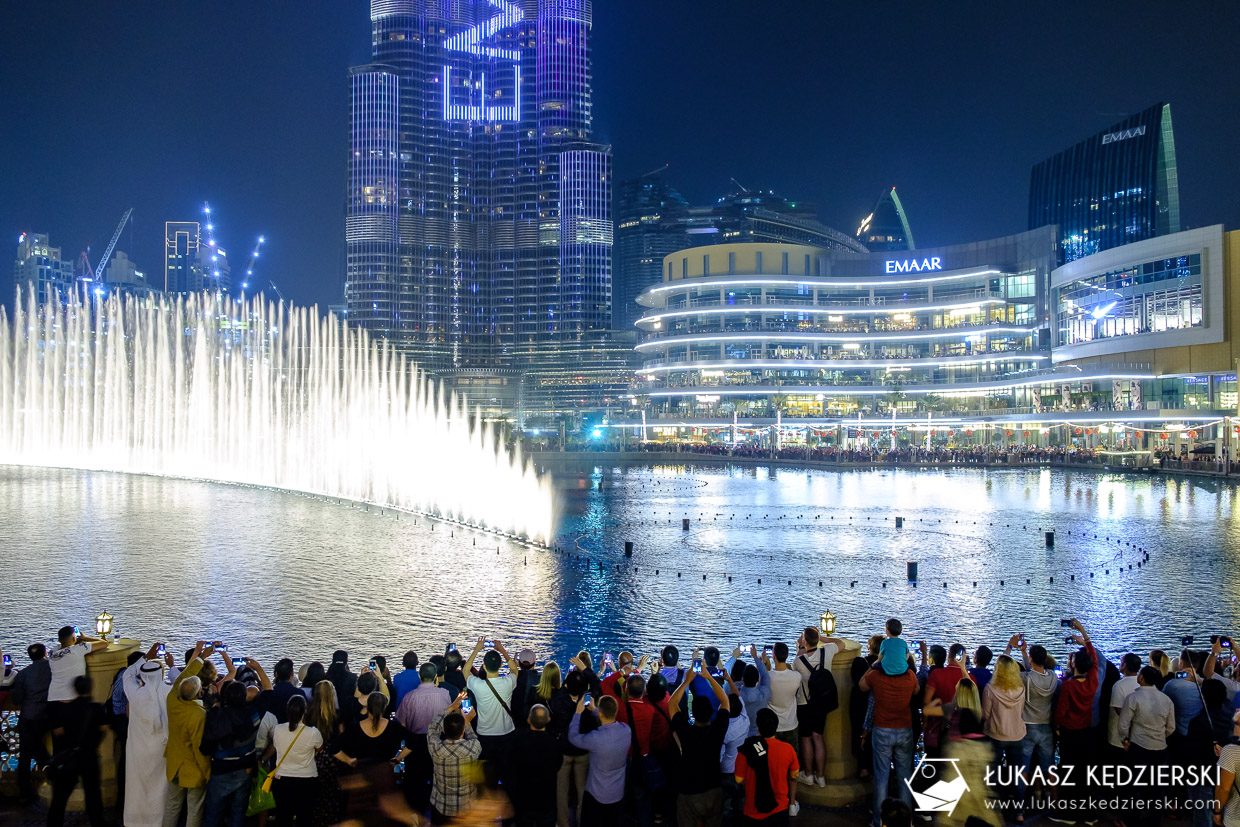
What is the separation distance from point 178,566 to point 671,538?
16559 mm

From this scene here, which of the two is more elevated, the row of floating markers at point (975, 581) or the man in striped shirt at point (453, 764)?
the man in striped shirt at point (453, 764)

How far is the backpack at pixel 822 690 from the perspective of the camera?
9.19 m

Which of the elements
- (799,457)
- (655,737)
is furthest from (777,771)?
(799,457)

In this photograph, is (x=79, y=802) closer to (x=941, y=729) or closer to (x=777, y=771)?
(x=777, y=771)

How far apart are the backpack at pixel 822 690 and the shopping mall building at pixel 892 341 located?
286ft

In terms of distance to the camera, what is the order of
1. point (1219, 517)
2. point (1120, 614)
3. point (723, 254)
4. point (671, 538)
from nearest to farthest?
point (1120, 614) < point (671, 538) < point (1219, 517) < point (723, 254)

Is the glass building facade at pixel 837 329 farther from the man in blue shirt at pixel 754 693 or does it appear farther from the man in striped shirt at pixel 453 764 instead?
the man in striped shirt at pixel 453 764

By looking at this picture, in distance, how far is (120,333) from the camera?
6512cm

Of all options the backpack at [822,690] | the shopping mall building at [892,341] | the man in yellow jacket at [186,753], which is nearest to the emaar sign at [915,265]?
the shopping mall building at [892,341]

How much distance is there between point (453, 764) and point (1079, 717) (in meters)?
6.06

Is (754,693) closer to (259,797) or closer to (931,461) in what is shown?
(259,797)

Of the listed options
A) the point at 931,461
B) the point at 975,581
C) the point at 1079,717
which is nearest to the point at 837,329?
the point at 931,461

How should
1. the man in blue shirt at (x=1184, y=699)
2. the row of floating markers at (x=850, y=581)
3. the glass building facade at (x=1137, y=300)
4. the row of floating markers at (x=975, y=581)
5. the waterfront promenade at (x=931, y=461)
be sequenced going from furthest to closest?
the glass building facade at (x=1137, y=300)
the waterfront promenade at (x=931, y=461)
the row of floating markers at (x=975, y=581)
the row of floating markers at (x=850, y=581)
the man in blue shirt at (x=1184, y=699)

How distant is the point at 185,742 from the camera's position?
8.02 meters
